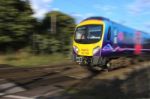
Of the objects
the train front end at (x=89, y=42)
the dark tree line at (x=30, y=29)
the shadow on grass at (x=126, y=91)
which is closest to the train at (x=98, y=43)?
the train front end at (x=89, y=42)

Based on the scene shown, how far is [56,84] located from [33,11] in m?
19.0

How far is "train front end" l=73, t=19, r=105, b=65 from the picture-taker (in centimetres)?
2267

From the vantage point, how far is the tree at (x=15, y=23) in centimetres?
3136

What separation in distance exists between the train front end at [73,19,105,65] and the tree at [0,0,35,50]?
9.03m

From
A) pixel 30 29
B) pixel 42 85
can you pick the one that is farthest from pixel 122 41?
pixel 30 29

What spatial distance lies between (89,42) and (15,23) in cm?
1084

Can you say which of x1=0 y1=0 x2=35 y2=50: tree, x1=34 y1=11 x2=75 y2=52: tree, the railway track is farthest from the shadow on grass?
x1=34 y1=11 x2=75 y2=52: tree

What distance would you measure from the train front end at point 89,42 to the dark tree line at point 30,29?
9110 millimetres

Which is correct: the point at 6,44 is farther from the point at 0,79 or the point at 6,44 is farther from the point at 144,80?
the point at 144,80

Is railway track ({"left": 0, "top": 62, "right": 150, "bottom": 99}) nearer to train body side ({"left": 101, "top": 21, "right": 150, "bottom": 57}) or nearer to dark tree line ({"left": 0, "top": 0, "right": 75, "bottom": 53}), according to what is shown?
train body side ({"left": 101, "top": 21, "right": 150, "bottom": 57})

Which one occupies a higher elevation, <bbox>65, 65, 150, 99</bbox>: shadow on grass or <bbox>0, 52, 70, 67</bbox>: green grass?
<bbox>65, 65, 150, 99</bbox>: shadow on grass

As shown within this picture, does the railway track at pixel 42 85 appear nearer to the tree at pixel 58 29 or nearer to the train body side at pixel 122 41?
the train body side at pixel 122 41

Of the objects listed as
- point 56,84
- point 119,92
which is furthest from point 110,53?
point 119,92

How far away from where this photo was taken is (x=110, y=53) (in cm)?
2358
